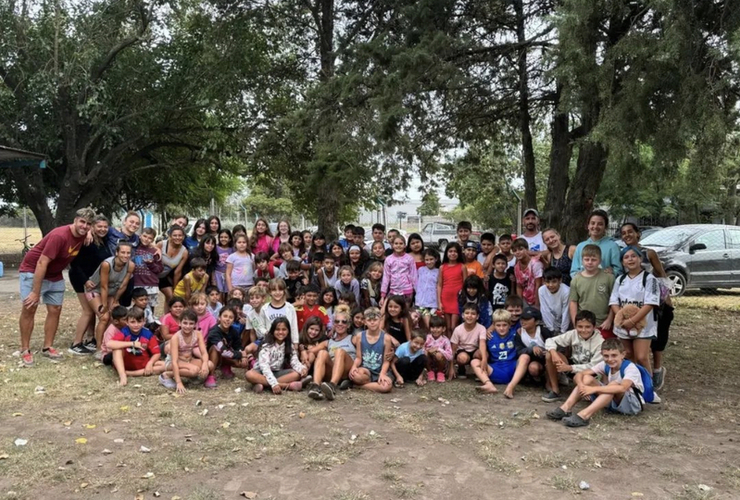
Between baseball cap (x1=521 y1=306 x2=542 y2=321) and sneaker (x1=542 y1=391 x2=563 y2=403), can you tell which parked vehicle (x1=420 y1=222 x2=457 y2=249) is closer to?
baseball cap (x1=521 y1=306 x2=542 y2=321)

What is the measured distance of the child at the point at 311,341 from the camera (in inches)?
234

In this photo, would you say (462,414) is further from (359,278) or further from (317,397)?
(359,278)

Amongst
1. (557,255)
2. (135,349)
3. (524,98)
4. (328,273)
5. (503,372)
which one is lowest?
(503,372)

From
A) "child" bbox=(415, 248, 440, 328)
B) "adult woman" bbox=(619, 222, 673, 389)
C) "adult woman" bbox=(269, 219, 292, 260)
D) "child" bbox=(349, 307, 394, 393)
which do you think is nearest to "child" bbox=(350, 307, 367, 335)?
"child" bbox=(349, 307, 394, 393)

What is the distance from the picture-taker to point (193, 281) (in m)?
7.07

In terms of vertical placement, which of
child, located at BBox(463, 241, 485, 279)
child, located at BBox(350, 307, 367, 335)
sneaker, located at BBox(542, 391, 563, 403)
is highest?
child, located at BBox(463, 241, 485, 279)

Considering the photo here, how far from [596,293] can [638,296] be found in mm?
397

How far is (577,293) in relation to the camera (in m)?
5.70

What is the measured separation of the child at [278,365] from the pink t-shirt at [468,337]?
158 cm

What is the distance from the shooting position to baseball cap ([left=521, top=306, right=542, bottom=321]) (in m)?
5.86

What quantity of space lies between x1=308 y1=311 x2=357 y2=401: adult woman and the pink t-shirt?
1.06 metres

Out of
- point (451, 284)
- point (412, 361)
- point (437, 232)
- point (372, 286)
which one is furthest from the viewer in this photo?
point (437, 232)

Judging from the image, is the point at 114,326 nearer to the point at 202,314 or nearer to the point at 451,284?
the point at 202,314

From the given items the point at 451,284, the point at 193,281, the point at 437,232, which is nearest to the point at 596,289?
the point at 451,284
